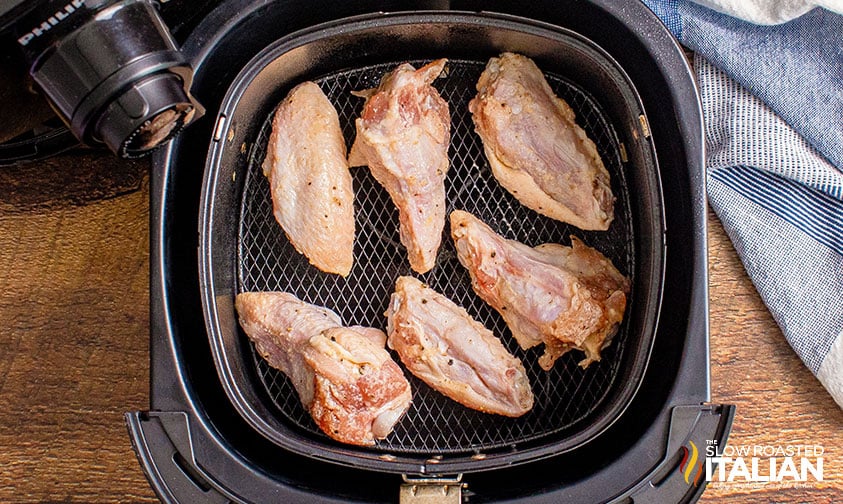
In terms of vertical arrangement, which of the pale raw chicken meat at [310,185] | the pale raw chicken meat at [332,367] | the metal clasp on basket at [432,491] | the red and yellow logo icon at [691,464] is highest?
the pale raw chicken meat at [310,185]

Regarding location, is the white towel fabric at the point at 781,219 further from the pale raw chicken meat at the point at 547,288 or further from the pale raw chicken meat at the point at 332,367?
the pale raw chicken meat at the point at 332,367

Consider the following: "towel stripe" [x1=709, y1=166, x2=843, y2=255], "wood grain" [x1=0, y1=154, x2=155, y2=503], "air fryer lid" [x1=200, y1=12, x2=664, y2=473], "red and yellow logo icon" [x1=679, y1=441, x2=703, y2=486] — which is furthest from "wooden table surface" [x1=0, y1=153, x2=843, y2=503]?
"red and yellow logo icon" [x1=679, y1=441, x2=703, y2=486]

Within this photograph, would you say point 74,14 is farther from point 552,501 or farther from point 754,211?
point 754,211

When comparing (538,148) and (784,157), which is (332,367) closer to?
(538,148)

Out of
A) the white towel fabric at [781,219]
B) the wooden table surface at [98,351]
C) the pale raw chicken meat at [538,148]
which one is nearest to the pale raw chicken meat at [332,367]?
the wooden table surface at [98,351]

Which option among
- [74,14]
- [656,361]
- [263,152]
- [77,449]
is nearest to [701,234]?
[656,361]

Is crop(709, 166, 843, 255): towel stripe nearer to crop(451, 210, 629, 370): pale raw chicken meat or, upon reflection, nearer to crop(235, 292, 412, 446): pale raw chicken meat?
crop(451, 210, 629, 370): pale raw chicken meat
